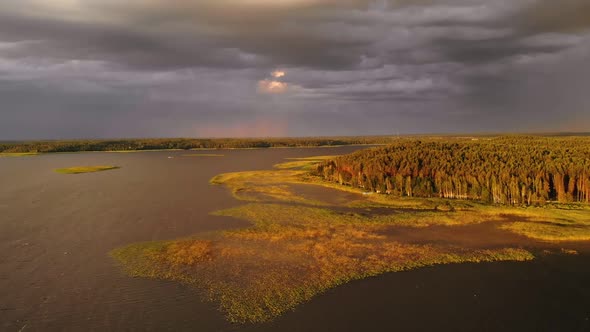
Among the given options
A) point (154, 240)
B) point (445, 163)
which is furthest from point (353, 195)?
point (154, 240)

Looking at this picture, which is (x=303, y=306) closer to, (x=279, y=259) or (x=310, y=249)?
(x=279, y=259)

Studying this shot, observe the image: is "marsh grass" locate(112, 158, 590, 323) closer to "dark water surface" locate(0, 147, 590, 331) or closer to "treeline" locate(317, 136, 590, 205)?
"dark water surface" locate(0, 147, 590, 331)

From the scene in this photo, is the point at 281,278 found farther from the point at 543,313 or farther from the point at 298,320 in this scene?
the point at 543,313

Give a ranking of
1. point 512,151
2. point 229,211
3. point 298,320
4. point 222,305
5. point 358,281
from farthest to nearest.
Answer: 1. point 512,151
2. point 229,211
3. point 358,281
4. point 222,305
5. point 298,320

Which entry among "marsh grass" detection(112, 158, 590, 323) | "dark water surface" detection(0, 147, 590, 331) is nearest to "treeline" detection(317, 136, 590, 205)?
"marsh grass" detection(112, 158, 590, 323)

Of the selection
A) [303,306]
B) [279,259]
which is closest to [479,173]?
[279,259]
